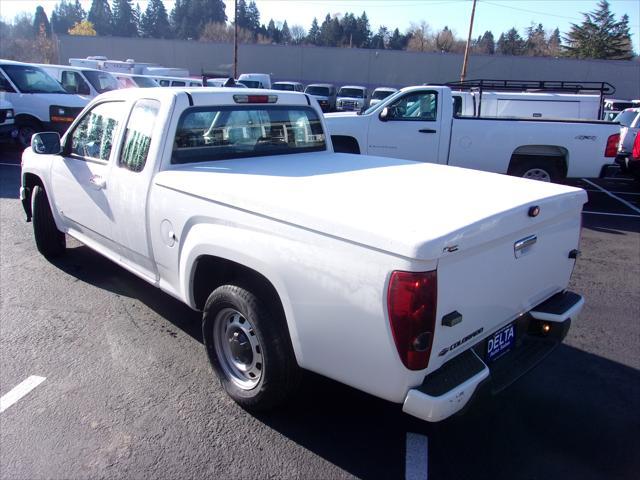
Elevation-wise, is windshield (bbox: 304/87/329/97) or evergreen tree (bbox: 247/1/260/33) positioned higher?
evergreen tree (bbox: 247/1/260/33)

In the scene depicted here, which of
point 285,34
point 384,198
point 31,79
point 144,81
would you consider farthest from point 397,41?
point 384,198

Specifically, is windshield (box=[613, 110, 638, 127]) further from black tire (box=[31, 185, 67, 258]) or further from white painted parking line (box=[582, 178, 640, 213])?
black tire (box=[31, 185, 67, 258])

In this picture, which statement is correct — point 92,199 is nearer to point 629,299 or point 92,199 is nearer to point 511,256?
point 511,256

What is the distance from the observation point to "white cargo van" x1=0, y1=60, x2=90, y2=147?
12.0 m

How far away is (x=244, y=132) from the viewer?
4.04m

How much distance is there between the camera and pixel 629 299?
5.08m

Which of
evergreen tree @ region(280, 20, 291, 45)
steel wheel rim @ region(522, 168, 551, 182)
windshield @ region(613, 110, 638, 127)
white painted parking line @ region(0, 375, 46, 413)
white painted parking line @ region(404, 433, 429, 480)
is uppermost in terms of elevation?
evergreen tree @ region(280, 20, 291, 45)

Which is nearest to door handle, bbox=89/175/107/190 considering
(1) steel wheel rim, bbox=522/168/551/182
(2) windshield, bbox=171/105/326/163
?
(2) windshield, bbox=171/105/326/163

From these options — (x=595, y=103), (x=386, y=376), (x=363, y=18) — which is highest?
(x=363, y=18)

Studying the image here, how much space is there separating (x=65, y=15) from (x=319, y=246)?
522 ft

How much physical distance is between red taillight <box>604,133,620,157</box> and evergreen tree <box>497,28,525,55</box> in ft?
237

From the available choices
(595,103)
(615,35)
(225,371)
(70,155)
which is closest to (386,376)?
(225,371)

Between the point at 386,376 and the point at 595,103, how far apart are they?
34.0 feet

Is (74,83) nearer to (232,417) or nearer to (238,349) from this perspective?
(238,349)
